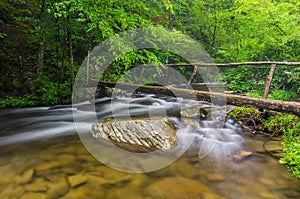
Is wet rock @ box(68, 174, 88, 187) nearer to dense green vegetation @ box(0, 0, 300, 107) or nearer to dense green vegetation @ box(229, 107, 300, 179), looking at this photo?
dense green vegetation @ box(229, 107, 300, 179)

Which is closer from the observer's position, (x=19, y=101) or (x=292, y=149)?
(x=292, y=149)

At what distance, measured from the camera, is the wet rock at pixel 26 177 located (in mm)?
2465

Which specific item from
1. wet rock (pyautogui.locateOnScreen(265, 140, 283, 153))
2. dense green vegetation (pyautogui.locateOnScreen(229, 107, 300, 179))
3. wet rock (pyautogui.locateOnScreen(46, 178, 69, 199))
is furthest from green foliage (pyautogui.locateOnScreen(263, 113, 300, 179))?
wet rock (pyautogui.locateOnScreen(46, 178, 69, 199))

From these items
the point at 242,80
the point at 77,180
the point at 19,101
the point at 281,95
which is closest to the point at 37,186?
the point at 77,180

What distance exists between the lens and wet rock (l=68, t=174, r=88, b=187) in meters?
2.49

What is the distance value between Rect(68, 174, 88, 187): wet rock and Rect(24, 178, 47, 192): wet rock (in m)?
0.31

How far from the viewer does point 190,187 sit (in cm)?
253

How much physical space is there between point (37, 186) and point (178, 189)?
1837 millimetres

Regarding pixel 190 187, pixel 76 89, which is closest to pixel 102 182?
pixel 190 187

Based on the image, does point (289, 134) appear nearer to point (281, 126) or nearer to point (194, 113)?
point (281, 126)

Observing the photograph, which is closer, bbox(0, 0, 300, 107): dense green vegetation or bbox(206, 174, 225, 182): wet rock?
bbox(206, 174, 225, 182): wet rock

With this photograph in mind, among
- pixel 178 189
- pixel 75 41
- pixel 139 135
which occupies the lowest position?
pixel 178 189

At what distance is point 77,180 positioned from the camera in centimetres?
255

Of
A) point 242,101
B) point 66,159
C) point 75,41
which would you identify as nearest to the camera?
point 66,159
